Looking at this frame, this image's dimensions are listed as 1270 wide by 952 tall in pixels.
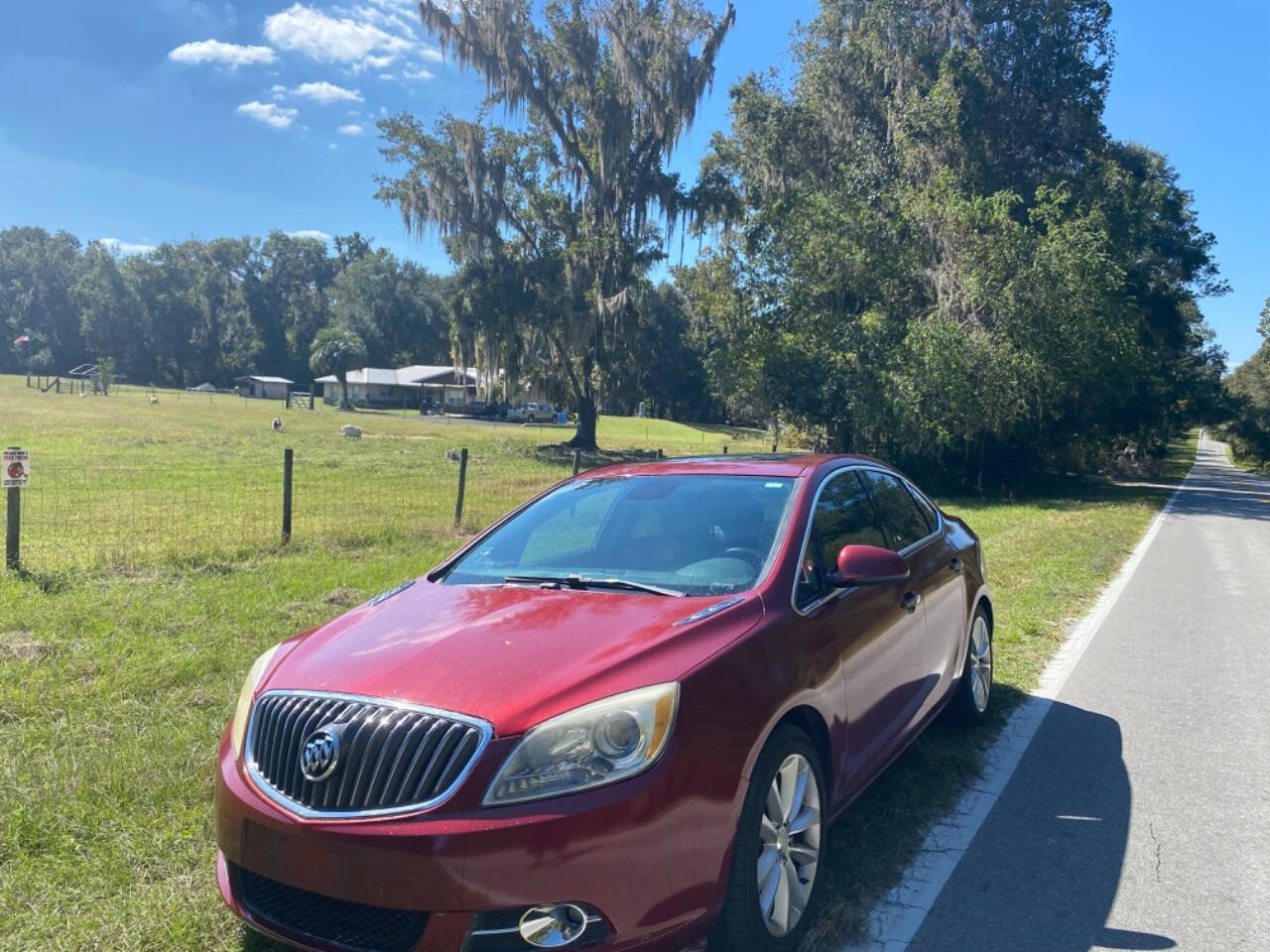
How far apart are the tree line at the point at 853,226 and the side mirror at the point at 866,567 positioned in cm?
1890

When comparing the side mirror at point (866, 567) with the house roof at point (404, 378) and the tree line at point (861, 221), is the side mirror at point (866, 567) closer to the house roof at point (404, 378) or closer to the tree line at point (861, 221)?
the tree line at point (861, 221)

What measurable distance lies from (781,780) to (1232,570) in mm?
12278

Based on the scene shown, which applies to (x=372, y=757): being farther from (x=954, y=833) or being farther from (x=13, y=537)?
(x=13, y=537)

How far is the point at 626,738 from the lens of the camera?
2.54m

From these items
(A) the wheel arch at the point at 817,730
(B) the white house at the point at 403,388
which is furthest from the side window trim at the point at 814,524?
(B) the white house at the point at 403,388

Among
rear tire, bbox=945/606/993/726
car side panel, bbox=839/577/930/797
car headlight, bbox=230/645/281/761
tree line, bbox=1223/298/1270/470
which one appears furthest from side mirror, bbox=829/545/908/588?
tree line, bbox=1223/298/1270/470

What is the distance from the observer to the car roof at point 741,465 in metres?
4.27

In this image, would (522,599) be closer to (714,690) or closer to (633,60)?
(714,690)

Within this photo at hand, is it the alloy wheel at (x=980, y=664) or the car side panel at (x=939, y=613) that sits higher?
the car side panel at (x=939, y=613)

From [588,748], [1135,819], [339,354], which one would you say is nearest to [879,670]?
[1135,819]

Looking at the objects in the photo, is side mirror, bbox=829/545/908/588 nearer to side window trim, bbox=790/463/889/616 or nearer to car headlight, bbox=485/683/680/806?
side window trim, bbox=790/463/889/616

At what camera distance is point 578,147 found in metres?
32.4

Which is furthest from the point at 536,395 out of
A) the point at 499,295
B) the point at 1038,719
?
the point at 1038,719

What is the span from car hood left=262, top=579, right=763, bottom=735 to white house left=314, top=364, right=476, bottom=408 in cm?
7688
